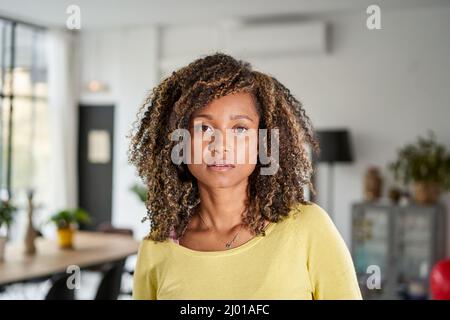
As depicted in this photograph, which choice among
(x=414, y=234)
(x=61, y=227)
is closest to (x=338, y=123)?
(x=414, y=234)

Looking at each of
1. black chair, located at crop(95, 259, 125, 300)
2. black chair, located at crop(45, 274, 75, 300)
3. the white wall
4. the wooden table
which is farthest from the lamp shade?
black chair, located at crop(45, 274, 75, 300)

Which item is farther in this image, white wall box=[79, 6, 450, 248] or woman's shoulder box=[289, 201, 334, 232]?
white wall box=[79, 6, 450, 248]

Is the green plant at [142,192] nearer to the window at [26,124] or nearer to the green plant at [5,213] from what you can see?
the green plant at [5,213]

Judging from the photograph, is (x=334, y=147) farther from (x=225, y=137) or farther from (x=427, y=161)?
(x=225, y=137)

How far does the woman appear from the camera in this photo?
0.73 m

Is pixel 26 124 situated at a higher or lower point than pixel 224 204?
higher

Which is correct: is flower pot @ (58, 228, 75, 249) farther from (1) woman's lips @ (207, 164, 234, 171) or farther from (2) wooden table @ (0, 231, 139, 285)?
(1) woman's lips @ (207, 164, 234, 171)

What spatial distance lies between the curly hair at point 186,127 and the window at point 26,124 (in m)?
3.44

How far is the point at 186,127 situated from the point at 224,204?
0.13 metres

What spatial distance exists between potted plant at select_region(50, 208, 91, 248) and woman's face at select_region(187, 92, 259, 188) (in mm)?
2458

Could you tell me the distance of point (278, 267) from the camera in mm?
734

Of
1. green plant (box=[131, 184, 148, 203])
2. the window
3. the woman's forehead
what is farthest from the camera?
the window

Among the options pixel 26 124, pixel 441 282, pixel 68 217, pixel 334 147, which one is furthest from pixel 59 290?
pixel 26 124
